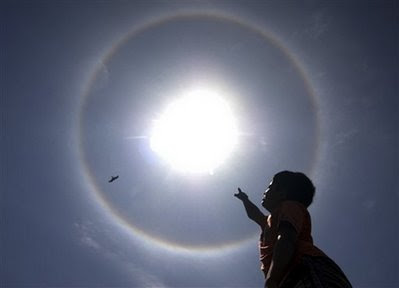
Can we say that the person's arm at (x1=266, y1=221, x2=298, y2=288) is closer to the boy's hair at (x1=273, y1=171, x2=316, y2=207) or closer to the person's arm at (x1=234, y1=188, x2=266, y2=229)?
the boy's hair at (x1=273, y1=171, x2=316, y2=207)

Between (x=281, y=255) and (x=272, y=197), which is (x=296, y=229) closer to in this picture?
(x=281, y=255)

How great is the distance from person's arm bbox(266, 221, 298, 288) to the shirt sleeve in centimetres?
11

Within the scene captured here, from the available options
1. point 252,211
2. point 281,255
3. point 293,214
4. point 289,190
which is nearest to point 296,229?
point 293,214

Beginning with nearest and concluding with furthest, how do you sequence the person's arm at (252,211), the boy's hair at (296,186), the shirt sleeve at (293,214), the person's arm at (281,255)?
1. the person's arm at (281,255)
2. the shirt sleeve at (293,214)
3. the boy's hair at (296,186)
4. the person's arm at (252,211)

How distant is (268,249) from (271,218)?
1.39ft

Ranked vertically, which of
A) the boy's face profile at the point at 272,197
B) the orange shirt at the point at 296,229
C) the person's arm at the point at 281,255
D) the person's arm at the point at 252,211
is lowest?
the person's arm at the point at 281,255

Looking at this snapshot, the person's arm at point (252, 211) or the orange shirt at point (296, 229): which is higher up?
the person's arm at point (252, 211)

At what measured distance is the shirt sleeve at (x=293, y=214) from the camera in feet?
16.2

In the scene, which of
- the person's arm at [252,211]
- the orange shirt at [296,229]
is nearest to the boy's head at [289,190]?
the orange shirt at [296,229]

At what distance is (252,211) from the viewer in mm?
7270

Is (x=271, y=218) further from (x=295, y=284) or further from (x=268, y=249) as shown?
(x=295, y=284)

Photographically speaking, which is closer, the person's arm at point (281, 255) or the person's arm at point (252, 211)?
the person's arm at point (281, 255)

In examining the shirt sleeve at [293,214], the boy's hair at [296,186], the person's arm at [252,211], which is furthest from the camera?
the person's arm at [252,211]

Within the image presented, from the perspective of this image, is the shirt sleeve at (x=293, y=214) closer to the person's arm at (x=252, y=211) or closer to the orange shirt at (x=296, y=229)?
the orange shirt at (x=296, y=229)
